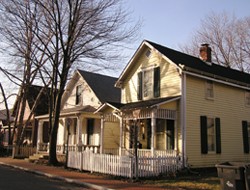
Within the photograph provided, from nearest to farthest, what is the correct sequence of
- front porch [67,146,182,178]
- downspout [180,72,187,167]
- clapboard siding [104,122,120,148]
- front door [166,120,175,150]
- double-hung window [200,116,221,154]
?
front porch [67,146,182,178] < downspout [180,72,187,167] < front door [166,120,175,150] < double-hung window [200,116,221,154] < clapboard siding [104,122,120,148]

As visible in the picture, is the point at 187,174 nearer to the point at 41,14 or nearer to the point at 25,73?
the point at 41,14

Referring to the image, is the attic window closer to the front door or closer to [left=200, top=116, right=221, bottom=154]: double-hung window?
the front door

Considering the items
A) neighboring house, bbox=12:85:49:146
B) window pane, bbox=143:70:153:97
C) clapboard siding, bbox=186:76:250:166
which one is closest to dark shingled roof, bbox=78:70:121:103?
window pane, bbox=143:70:153:97

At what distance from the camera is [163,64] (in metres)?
19.3

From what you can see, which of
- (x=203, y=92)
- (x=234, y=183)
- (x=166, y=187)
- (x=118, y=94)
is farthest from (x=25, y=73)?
(x=234, y=183)

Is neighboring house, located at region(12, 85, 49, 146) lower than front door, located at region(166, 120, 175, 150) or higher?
higher

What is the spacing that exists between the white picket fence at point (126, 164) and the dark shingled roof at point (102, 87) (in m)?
9.96

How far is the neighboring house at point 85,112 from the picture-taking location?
2516 cm

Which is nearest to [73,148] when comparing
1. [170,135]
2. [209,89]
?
[170,135]

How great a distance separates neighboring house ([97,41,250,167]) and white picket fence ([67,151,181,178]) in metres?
0.99

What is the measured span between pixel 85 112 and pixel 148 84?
6.70 meters

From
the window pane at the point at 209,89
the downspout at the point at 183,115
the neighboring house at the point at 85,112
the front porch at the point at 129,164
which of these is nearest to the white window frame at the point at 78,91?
the neighboring house at the point at 85,112

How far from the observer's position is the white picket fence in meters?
14.7

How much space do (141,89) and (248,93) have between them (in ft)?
25.2
